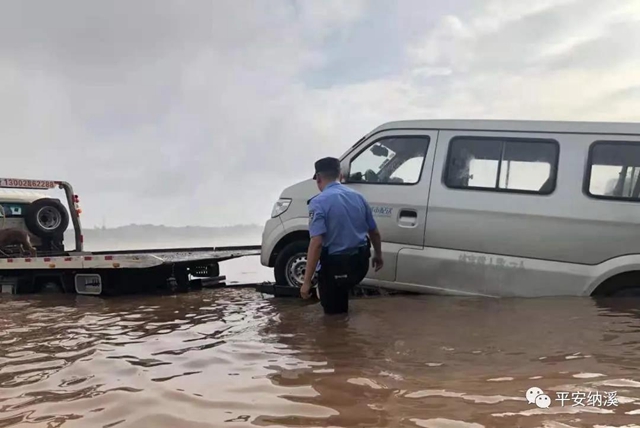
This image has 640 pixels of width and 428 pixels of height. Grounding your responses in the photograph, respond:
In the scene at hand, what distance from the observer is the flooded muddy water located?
104 inches

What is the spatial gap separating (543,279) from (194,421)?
148 inches

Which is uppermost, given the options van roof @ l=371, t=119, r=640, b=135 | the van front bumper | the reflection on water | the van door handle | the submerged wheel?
van roof @ l=371, t=119, r=640, b=135

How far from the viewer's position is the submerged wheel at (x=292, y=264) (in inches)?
248

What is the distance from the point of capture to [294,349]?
4.05 m

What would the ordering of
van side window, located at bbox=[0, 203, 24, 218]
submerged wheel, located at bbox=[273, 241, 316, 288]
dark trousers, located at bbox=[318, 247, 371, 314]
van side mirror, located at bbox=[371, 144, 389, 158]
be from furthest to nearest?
van side window, located at bbox=[0, 203, 24, 218] → submerged wheel, located at bbox=[273, 241, 316, 288] → van side mirror, located at bbox=[371, 144, 389, 158] → dark trousers, located at bbox=[318, 247, 371, 314]

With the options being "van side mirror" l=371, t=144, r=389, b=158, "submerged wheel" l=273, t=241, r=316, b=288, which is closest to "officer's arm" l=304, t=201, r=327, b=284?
"submerged wheel" l=273, t=241, r=316, b=288

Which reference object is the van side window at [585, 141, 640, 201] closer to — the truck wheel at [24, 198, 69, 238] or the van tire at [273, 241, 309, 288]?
the van tire at [273, 241, 309, 288]

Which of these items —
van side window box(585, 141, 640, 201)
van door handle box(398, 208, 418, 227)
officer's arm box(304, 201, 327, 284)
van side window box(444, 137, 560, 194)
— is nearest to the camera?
officer's arm box(304, 201, 327, 284)

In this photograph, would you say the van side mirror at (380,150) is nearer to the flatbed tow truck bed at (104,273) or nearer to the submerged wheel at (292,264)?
the submerged wheel at (292,264)

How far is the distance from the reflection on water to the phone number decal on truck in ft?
13.5

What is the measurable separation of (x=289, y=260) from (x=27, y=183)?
5553 millimetres

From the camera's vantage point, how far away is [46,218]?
970 centimetres

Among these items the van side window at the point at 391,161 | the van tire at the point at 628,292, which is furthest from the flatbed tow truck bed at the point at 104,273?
the van tire at the point at 628,292

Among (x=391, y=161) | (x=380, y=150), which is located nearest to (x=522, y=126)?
(x=391, y=161)
